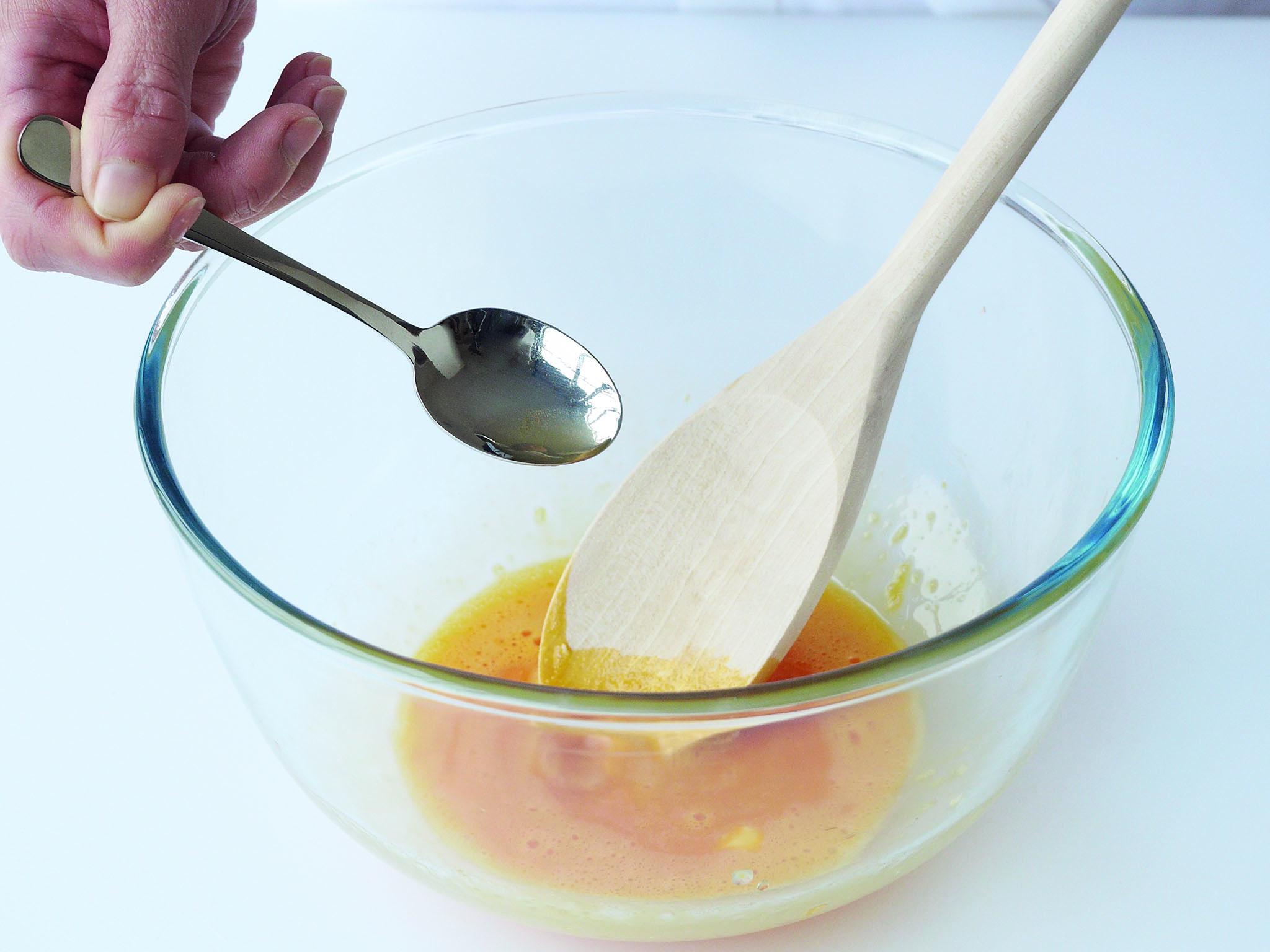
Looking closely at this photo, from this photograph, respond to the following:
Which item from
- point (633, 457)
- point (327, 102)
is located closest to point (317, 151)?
point (327, 102)

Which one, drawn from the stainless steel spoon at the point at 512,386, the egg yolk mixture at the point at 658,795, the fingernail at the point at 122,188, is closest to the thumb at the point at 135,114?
the fingernail at the point at 122,188

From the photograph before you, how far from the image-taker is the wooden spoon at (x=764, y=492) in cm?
72

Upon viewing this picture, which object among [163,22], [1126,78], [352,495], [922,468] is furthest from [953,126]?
[163,22]

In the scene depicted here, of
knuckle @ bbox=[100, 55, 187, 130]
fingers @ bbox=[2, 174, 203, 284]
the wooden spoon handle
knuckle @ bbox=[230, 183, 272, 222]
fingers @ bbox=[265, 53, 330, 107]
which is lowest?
fingers @ bbox=[2, 174, 203, 284]

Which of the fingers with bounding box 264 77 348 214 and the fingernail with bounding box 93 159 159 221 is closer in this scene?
the fingernail with bounding box 93 159 159 221

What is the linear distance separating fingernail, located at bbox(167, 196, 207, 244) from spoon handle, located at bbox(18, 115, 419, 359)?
1 cm

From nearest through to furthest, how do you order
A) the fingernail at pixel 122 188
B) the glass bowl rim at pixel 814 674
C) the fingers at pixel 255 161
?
1. the glass bowl rim at pixel 814 674
2. the fingernail at pixel 122 188
3. the fingers at pixel 255 161

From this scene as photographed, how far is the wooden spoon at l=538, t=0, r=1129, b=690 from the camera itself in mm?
724

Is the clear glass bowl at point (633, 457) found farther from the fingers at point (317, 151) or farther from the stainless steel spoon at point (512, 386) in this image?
the stainless steel spoon at point (512, 386)

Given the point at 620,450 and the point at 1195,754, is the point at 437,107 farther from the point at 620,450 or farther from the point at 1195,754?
the point at 1195,754

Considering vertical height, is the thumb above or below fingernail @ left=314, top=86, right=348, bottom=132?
below

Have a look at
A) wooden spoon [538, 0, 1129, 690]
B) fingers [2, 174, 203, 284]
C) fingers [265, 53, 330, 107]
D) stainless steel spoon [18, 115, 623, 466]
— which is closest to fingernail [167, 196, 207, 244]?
fingers [2, 174, 203, 284]

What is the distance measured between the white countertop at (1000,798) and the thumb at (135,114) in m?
0.36

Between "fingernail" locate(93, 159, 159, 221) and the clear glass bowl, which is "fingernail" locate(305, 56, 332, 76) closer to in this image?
the clear glass bowl
